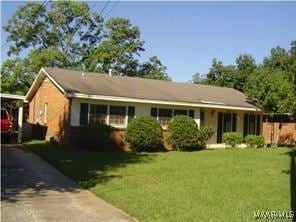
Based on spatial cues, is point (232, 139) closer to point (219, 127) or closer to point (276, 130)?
point (219, 127)

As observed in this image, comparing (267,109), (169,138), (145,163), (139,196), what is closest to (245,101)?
(267,109)

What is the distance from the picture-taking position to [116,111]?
25.9 metres

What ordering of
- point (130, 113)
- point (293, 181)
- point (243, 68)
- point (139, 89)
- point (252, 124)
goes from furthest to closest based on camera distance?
1. point (243, 68)
2. point (252, 124)
3. point (139, 89)
4. point (130, 113)
5. point (293, 181)

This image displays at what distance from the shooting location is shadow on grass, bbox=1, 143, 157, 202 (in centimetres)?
1293

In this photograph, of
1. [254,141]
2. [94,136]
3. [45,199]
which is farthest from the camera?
[254,141]

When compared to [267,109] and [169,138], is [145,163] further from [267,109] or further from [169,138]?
[267,109]

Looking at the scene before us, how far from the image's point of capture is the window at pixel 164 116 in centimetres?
2744

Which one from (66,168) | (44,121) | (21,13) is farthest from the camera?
(21,13)

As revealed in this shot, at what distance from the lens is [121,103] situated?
26.0 m

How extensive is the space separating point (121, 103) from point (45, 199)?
581 inches

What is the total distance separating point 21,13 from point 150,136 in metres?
27.9

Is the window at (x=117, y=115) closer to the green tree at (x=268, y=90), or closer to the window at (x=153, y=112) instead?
the window at (x=153, y=112)

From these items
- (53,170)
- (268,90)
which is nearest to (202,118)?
(268,90)

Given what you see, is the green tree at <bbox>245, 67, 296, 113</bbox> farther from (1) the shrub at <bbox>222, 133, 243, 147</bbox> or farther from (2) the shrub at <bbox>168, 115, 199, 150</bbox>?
(2) the shrub at <bbox>168, 115, 199, 150</bbox>
